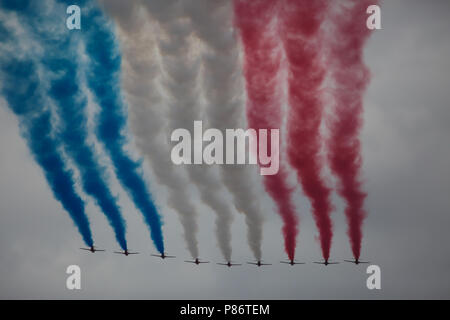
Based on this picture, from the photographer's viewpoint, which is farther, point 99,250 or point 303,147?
point 99,250

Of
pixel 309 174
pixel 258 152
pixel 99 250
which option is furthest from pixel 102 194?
pixel 309 174

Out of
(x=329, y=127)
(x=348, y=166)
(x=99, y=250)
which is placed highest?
(x=329, y=127)

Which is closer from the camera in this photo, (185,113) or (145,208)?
(185,113)

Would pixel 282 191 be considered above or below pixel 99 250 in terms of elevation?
above

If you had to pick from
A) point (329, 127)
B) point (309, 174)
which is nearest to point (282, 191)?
point (309, 174)

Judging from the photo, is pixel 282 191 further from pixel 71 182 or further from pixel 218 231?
pixel 71 182
